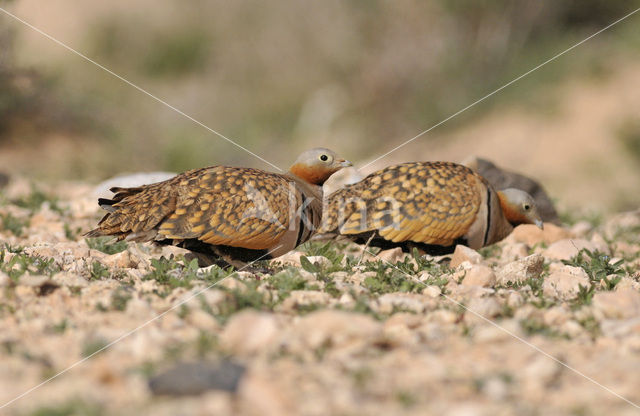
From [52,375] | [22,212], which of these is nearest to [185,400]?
[52,375]

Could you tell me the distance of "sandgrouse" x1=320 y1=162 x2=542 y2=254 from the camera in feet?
18.2

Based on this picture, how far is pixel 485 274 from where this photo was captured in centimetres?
491

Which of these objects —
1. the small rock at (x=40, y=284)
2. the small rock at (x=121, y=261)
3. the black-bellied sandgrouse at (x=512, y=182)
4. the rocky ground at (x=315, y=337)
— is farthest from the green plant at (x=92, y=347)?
the black-bellied sandgrouse at (x=512, y=182)

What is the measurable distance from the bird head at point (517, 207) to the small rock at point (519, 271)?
87 centimetres

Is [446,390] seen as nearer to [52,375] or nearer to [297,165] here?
[52,375]

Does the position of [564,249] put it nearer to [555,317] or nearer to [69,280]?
[555,317]

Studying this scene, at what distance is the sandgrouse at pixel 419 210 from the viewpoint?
5547mm

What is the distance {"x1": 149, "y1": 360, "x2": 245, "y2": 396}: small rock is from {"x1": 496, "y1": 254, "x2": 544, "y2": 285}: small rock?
105 inches

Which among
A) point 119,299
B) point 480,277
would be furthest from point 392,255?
point 119,299

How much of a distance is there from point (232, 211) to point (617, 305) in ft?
7.54

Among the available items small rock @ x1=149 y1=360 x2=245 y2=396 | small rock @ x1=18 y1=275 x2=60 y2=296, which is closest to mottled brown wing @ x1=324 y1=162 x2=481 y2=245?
small rock @ x1=18 y1=275 x2=60 y2=296

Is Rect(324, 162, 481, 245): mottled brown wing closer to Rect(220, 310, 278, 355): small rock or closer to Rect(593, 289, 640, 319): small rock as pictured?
Rect(593, 289, 640, 319): small rock

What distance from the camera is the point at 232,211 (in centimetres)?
486

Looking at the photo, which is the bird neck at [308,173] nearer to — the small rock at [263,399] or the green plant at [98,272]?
the green plant at [98,272]
